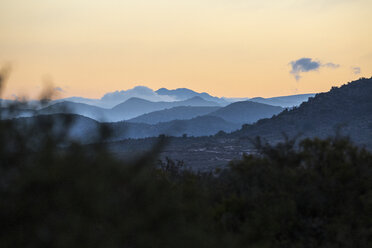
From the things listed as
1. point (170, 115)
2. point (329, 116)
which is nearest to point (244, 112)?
point (170, 115)

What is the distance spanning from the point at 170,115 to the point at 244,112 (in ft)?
100

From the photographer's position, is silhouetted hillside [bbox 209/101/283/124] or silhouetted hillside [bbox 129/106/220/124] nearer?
silhouetted hillside [bbox 209/101/283/124]

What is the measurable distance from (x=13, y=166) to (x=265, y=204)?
19.3 feet

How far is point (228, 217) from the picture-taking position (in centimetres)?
912

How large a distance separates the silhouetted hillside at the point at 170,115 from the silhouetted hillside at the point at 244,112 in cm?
1830

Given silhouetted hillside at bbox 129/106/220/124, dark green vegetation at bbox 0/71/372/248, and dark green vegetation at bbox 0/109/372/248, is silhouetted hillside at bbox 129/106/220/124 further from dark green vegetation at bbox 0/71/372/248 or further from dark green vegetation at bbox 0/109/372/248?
dark green vegetation at bbox 0/109/372/248

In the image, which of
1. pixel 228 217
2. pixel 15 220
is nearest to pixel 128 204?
pixel 15 220

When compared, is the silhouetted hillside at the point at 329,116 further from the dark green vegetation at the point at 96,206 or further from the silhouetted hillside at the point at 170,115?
the silhouetted hillside at the point at 170,115

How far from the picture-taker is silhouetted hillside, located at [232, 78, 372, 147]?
54619 mm

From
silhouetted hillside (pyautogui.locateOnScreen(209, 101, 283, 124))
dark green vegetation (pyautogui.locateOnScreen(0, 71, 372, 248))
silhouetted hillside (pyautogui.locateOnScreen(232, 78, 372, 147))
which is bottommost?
dark green vegetation (pyautogui.locateOnScreen(0, 71, 372, 248))

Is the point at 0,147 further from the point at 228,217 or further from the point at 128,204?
the point at 228,217

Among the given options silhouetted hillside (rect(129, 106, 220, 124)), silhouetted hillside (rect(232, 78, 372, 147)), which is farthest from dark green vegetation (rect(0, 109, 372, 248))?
silhouetted hillside (rect(129, 106, 220, 124))

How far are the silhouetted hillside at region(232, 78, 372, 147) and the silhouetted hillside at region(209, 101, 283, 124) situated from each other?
72897 mm

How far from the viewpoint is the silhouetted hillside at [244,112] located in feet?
475
